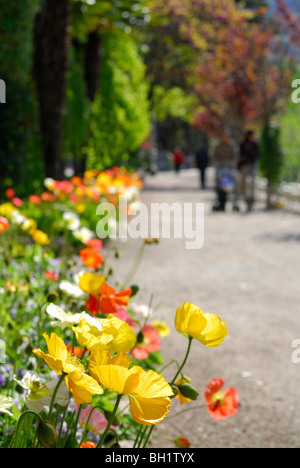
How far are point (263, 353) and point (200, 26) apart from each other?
89.9 ft

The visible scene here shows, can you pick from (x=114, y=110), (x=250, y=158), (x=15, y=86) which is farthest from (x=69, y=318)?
(x=114, y=110)

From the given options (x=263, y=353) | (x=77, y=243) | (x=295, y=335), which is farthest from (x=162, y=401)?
(x=77, y=243)

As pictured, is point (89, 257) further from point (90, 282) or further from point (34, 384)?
point (34, 384)

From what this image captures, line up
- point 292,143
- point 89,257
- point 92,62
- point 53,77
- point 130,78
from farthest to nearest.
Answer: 1. point 292,143
2. point 130,78
3. point 92,62
4. point 53,77
5. point 89,257

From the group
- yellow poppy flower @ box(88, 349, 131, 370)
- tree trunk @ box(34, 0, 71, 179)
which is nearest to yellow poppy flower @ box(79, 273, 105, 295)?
yellow poppy flower @ box(88, 349, 131, 370)

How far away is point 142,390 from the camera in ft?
4.79

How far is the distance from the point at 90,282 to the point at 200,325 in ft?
1.89

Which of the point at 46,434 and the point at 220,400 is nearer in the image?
the point at 46,434

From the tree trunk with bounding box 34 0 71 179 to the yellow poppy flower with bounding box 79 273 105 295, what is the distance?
991 cm

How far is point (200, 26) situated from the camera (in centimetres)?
3062

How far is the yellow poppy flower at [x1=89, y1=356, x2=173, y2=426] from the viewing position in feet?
4.72

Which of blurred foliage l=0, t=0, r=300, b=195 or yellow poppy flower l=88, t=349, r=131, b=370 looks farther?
blurred foliage l=0, t=0, r=300, b=195

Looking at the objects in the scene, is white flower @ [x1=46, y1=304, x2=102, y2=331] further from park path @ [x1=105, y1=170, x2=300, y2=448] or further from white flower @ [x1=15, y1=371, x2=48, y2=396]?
park path @ [x1=105, y1=170, x2=300, y2=448]

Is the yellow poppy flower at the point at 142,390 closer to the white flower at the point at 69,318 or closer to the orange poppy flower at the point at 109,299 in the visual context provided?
the white flower at the point at 69,318
